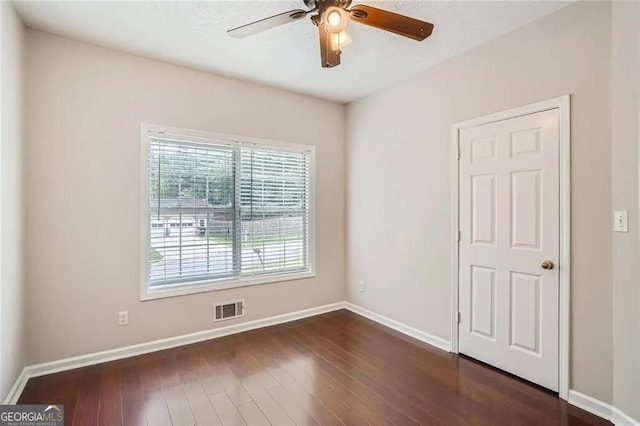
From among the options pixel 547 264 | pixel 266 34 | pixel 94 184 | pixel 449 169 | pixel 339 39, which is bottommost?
pixel 547 264

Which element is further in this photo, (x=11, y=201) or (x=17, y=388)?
(x=17, y=388)

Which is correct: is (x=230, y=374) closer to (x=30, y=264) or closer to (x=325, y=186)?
(x=30, y=264)

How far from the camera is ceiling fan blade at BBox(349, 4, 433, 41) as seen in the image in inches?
A: 70.5

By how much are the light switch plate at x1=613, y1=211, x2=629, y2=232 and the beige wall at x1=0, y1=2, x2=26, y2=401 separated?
3784 millimetres

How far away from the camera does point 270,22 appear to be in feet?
6.22

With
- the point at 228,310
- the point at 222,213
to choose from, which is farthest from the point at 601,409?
the point at 222,213

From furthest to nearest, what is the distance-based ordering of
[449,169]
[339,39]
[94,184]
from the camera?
[449,169] < [94,184] < [339,39]

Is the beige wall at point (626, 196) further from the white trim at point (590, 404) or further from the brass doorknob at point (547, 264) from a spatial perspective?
the brass doorknob at point (547, 264)

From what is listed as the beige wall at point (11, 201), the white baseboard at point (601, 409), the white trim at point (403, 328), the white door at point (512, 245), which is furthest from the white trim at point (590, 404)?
the beige wall at point (11, 201)

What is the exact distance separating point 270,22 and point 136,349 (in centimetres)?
293

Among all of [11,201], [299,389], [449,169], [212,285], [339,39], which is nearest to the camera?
[339,39]

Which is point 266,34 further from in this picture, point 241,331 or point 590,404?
point 590,404

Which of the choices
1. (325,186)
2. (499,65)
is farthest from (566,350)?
(325,186)

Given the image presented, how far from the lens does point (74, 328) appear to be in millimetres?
2668
